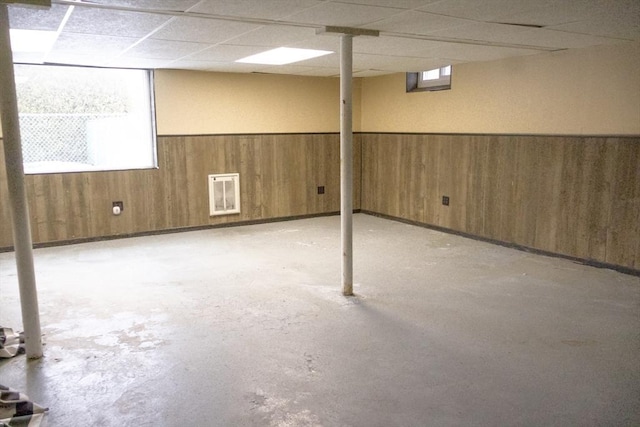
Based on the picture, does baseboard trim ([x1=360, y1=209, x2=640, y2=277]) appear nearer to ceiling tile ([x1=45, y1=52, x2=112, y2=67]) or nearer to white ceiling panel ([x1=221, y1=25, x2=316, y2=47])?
white ceiling panel ([x1=221, y1=25, x2=316, y2=47])

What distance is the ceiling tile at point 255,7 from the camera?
116 inches

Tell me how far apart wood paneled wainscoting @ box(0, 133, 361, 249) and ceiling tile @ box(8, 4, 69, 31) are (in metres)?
2.44

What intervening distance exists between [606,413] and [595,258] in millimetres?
2723

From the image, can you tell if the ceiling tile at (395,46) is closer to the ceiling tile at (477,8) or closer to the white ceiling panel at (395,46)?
the white ceiling panel at (395,46)

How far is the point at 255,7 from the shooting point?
307 centimetres

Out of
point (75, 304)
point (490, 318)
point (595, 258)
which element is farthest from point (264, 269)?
point (595, 258)

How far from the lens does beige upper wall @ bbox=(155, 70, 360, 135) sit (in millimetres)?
6316

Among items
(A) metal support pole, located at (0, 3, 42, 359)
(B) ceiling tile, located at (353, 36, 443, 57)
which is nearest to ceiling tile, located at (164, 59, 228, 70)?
(B) ceiling tile, located at (353, 36, 443, 57)

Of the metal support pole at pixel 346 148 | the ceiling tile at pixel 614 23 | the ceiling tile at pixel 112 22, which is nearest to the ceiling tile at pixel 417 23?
the metal support pole at pixel 346 148

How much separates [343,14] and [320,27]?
Result: 41cm

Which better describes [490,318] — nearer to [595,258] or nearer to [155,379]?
[595,258]

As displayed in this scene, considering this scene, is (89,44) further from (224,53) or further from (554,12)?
(554,12)

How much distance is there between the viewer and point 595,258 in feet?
15.6

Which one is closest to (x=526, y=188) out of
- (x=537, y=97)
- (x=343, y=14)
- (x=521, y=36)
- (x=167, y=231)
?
(x=537, y=97)
